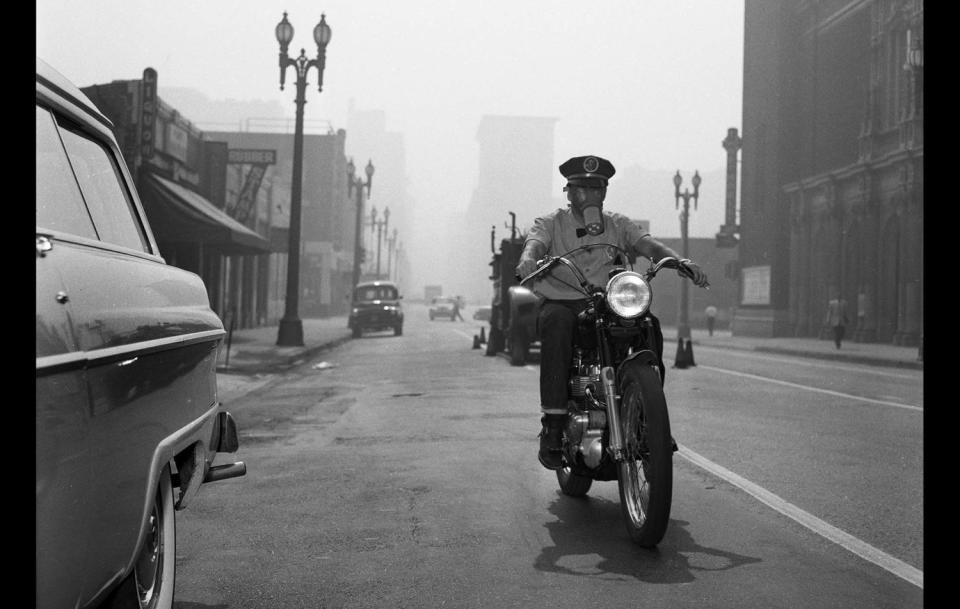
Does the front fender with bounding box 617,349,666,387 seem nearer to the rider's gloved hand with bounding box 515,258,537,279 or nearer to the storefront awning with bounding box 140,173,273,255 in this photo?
the rider's gloved hand with bounding box 515,258,537,279

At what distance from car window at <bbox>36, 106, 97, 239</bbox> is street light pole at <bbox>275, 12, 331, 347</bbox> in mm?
20970

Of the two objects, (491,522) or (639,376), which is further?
(491,522)

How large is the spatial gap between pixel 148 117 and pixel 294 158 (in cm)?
413

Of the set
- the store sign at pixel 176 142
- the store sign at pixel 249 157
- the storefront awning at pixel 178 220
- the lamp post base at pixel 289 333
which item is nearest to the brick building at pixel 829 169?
the lamp post base at pixel 289 333

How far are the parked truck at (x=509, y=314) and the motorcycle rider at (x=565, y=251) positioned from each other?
403 inches

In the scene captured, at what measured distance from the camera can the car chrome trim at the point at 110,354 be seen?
6.51ft

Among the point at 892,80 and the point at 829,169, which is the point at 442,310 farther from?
the point at 892,80

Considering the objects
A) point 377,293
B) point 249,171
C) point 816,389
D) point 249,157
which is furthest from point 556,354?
point 377,293

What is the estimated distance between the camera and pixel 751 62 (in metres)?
47.3

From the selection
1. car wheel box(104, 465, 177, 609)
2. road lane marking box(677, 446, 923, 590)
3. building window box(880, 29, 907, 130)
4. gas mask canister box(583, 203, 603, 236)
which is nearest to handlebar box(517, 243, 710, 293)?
gas mask canister box(583, 203, 603, 236)

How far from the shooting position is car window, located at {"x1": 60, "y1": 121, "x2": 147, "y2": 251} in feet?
9.69

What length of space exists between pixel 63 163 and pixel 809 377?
616 inches
